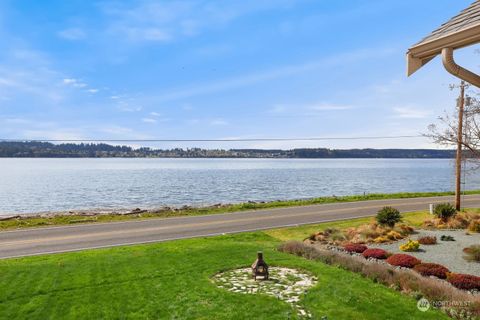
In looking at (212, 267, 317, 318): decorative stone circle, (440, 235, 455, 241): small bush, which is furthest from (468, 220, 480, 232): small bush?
(212, 267, 317, 318): decorative stone circle

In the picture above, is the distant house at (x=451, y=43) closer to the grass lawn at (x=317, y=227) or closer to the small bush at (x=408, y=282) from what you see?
the small bush at (x=408, y=282)

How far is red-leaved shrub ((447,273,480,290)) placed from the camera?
13141 millimetres

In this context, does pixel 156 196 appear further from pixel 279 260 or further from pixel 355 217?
pixel 279 260

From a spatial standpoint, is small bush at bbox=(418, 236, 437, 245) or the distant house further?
small bush at bbox=(418, 236, 437, 245)

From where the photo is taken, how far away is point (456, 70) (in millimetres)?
5570

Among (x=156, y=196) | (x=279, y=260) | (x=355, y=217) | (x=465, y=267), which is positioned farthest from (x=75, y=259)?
(x=156, y=196)

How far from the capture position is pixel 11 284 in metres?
13.0

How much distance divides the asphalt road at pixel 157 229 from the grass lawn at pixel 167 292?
17.2ft

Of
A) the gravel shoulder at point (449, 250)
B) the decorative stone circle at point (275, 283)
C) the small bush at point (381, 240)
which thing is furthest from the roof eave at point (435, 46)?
the small bush at point (381, 240)

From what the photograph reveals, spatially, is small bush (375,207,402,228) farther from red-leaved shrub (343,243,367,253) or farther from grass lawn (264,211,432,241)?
red-leaved shrub (343,243,367,253)

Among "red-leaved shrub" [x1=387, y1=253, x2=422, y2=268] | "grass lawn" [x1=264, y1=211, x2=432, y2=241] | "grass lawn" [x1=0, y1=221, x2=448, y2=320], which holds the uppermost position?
"grass lawn" [x1=0, y1=221, x2=448, y2=320]

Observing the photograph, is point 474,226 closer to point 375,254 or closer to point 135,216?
point 375,254

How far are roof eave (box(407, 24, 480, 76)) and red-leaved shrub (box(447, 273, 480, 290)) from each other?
995 cm

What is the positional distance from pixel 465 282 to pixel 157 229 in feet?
62.5
